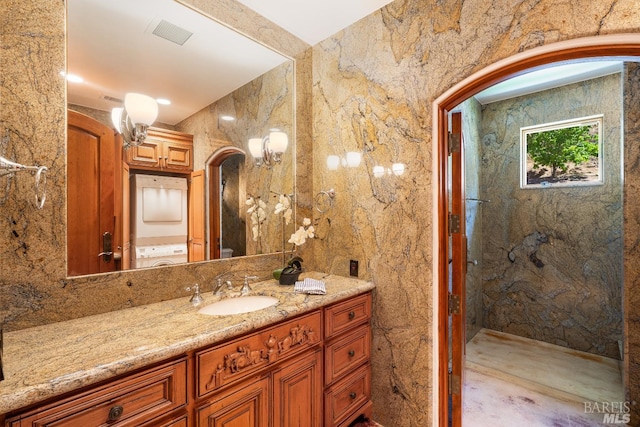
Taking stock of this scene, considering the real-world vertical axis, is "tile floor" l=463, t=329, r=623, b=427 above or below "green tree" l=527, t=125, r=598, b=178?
below

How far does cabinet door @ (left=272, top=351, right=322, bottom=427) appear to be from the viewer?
54.6 inches

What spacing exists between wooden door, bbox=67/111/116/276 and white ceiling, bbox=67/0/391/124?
140 mm

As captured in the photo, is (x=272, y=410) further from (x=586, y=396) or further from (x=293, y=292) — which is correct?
(x=586, y=396)

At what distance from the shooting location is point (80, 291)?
133cm

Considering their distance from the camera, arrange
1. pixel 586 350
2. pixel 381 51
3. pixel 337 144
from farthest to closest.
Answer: pixel 586 350 < pixel 337 144 < pixel 381 51

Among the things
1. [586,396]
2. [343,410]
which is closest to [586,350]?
[586,396]

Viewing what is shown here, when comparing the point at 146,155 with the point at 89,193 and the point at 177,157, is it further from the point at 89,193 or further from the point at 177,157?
the point at 89,193

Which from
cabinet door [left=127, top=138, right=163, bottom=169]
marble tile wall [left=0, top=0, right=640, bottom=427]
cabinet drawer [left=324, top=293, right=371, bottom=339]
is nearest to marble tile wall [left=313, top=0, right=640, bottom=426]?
marble tile wall [left=0, top=0, right=640, bottom=427]

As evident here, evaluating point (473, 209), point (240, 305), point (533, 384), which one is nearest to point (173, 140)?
point (240, 305)

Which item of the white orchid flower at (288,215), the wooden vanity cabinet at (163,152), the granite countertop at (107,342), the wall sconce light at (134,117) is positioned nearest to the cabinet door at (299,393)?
the granite countertop at (107,342)

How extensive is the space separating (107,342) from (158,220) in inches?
29.5

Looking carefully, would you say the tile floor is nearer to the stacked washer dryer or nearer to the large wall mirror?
the large wall mirror

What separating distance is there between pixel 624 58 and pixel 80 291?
2657mm

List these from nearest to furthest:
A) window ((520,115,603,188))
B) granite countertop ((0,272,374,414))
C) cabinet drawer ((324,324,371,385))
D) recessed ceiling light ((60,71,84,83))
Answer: granite countertop ((0,272,374,414))
recessed ceiling light ((60,71,84,83))
cabinet drawer ((324,324,371,385))
window ((520,115,603,188))
